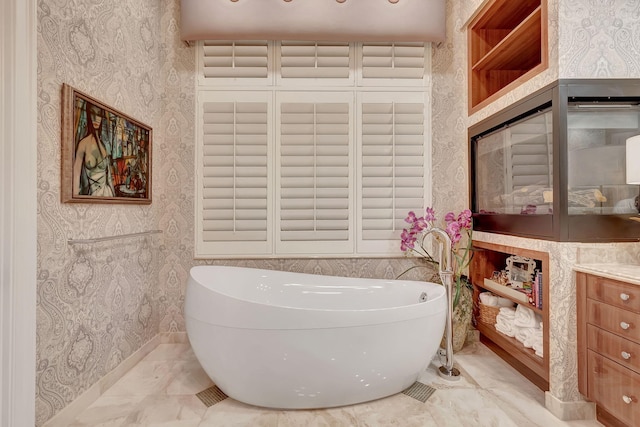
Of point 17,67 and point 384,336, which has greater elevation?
point 17,67

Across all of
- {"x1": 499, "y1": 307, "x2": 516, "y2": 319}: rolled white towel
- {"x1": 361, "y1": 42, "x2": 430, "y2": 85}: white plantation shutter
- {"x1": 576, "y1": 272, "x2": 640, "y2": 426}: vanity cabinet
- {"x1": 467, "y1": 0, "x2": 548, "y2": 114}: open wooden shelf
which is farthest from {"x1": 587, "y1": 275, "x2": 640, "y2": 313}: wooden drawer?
{"x1": 361, "y1": 42, "x2": 430, "y2": 85}: white plantation shutter

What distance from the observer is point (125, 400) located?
167 cm

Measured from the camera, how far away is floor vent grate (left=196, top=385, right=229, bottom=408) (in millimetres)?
1629

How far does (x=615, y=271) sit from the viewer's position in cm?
137

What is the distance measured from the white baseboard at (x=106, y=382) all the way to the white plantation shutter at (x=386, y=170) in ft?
5.42

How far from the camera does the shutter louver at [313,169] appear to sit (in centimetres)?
241

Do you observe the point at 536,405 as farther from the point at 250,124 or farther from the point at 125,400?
the point at 250,124

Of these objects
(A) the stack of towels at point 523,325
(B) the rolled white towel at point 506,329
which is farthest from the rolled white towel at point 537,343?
(B) the rolled white towel at point 506,329

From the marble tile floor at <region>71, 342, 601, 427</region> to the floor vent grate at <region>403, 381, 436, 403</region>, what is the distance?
28 millimetres

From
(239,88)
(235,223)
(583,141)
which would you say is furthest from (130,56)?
(583,141)

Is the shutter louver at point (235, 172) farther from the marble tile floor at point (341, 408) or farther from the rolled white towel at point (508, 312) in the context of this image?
the rolled white towel at point (508, 312)

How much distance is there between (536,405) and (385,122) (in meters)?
2.01

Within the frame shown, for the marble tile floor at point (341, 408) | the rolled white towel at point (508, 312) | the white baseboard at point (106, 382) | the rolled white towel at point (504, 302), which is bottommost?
the marble tile floor at point (341, 408)

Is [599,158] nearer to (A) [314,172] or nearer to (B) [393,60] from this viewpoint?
(B) [393,60]
